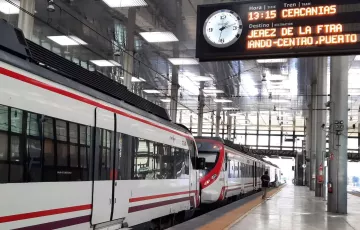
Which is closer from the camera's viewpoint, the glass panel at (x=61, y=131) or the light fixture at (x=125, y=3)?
the glass panel at (x=61, y=131)

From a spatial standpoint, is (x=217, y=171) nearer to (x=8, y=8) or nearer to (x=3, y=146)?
(x=8, y=8)

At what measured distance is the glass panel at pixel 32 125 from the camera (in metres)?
5.20

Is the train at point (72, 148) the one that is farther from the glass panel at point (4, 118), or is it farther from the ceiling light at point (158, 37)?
the ceiling light at point (158, 37)

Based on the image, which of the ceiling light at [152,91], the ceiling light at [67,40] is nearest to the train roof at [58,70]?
the ceiling light at [67,40]

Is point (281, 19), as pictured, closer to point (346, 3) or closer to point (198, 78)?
point (346, 3)

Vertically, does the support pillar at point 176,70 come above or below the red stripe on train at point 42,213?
above

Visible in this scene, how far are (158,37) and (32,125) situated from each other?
1315 centimetres

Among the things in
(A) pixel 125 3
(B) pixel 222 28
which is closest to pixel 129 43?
(A) pixel 125 3

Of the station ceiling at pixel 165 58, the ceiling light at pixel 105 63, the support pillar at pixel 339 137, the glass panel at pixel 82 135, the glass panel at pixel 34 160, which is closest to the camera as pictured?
the glass panel at pixel 34 160

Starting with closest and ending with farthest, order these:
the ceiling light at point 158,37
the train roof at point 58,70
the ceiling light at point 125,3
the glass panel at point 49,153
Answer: the train roof at point 58,70 < the glass panel at point 49,153 < the ceiling light at point 125,3 < the ceiling light at point 158,37

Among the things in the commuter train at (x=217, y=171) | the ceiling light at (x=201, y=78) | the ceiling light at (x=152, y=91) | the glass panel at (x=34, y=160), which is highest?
the ceiling light at (x=201, y=78)

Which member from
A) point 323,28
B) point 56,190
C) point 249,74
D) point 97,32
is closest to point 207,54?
point 323,28

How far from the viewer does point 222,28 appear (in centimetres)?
938

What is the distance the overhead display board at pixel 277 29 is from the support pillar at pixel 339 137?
24.6 feet
